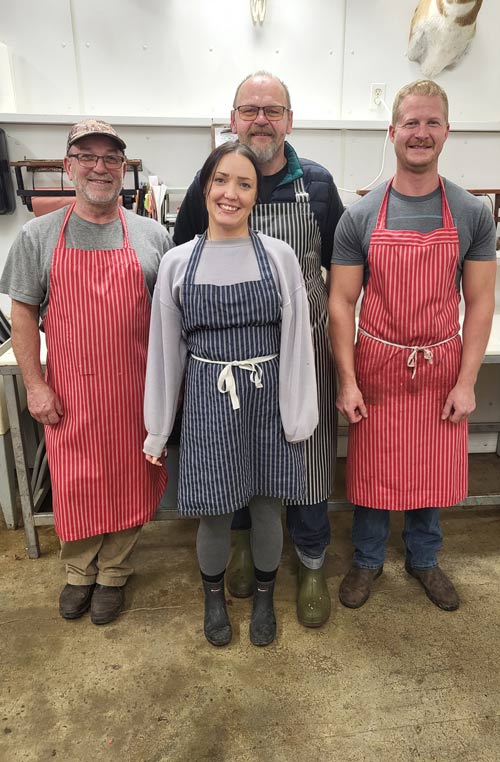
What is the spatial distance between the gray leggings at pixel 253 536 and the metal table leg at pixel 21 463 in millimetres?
777

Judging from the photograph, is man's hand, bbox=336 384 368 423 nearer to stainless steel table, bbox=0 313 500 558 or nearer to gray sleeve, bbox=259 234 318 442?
gray sleeve, bbox=259 234 318 442

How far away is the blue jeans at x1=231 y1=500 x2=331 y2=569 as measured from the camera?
5.48 ft

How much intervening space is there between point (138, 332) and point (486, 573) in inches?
58.1

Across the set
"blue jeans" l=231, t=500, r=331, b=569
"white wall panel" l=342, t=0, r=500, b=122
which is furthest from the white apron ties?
"white wall panel" l=342, t=0, r=500, b=122

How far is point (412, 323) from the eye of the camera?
149cm

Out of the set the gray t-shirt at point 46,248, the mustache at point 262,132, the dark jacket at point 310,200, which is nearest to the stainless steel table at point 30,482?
the gray t-shirt at point 46,248

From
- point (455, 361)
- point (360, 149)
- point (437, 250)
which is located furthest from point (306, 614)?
point (360, 149)

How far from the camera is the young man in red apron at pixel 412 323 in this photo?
145 centimetres

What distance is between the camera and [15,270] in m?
1.43

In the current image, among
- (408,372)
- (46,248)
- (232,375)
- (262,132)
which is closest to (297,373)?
(232,375)

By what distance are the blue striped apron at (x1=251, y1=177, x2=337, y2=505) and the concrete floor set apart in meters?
0.46

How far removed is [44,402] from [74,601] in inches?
26.4

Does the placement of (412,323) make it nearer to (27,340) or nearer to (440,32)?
(27,340)

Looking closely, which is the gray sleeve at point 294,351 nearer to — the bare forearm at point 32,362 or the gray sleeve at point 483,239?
the gray sleeve at point 483,239
